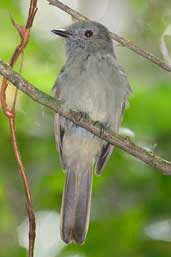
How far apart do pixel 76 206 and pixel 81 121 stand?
102 centimetres

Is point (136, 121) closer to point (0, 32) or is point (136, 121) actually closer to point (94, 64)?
point (94, 64)

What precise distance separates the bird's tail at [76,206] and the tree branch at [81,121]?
2.08 feet

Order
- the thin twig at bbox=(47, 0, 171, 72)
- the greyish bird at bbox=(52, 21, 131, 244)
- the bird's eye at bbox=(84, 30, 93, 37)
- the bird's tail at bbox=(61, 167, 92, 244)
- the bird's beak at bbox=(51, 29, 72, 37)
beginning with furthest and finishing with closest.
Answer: the bird's eye at bbox=(84, 30, 93, 37) < the bird's beak at bbox=(51, 29, 72, 37) < the greyish bird at bbox=(52, 21, 131, 244) < the bird's tail at bbox=(61, 167, 92, 244) < the thin twig at bbox=(47, 0, 171, 72)

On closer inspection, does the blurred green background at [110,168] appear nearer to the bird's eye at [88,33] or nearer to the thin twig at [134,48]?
the thin twig at [134,48]

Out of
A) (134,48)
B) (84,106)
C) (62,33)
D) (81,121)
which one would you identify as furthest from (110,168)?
(62,33)

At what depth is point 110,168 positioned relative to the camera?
4250mm

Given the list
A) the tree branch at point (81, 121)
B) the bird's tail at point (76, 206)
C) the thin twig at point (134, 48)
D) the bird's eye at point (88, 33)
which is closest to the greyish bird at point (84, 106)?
the bird's tail at point (76, 206)

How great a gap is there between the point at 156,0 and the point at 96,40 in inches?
28.7

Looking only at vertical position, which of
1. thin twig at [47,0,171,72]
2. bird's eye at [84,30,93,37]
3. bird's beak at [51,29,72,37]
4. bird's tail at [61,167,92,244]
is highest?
bird's eye at [84,30,93,37]

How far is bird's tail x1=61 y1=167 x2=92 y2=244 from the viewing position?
154 inches

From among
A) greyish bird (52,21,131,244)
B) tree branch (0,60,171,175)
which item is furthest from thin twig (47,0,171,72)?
greyish bird (52,21,131,244)

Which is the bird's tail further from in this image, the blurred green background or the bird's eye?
the bird's eye

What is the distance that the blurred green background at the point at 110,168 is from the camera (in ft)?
12.2

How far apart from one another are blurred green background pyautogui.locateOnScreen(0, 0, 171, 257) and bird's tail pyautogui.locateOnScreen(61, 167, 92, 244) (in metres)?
0.06
